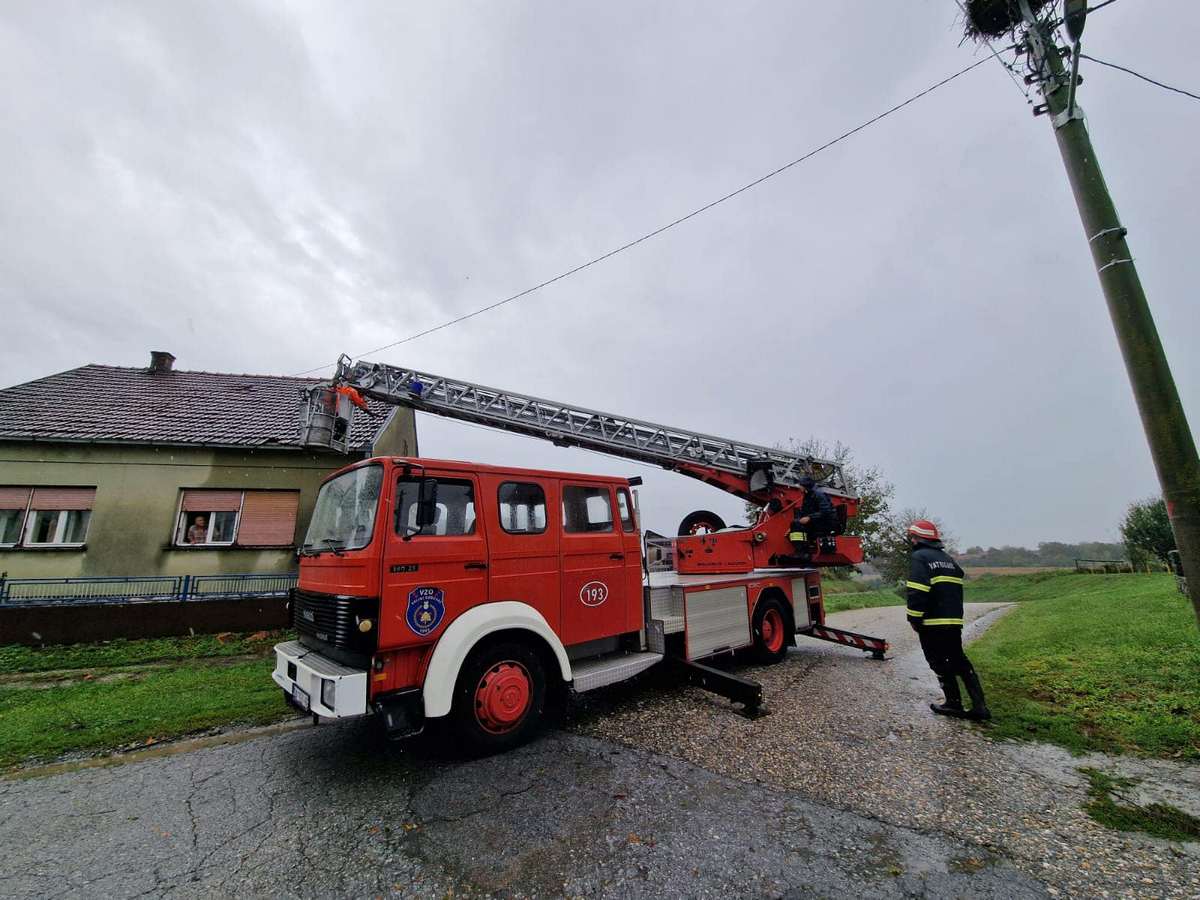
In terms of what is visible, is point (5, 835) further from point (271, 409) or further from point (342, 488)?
point (271, 409)

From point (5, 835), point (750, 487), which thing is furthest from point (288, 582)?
point (750, 487)

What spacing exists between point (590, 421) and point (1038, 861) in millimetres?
6963

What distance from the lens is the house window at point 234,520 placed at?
10.4 m

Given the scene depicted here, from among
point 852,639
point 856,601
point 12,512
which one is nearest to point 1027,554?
point 856,601

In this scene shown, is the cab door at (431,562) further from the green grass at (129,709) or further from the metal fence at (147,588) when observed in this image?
the metal fence at (147,588)

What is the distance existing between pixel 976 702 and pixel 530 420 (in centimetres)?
682

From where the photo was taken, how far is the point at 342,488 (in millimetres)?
4590

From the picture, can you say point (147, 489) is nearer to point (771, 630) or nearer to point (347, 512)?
point (347, 512)

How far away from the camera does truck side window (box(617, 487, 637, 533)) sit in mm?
5566

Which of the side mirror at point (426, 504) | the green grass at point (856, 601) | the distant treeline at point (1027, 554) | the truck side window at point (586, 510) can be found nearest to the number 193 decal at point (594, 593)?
the truck side window at point (586, 510)

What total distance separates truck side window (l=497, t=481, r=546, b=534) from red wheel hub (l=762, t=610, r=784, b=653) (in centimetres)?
441

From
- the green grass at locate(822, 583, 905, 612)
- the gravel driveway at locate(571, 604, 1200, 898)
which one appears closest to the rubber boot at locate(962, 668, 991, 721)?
the gravel driveway at locate(571, 604, 1200, 898)

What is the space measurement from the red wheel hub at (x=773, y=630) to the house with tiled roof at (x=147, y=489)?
28.8 ft

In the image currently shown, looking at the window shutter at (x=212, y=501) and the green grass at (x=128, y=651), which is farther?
the window shutter at (x=212, y=501)
